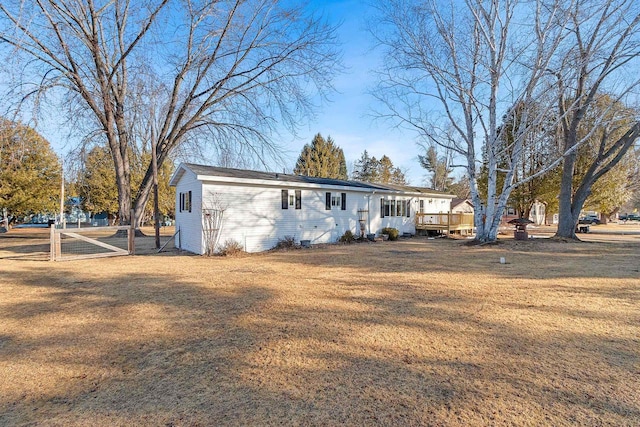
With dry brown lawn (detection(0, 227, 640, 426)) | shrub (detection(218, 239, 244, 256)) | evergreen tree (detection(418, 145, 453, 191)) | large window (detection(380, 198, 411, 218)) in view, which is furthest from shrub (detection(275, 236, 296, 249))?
evergreen tree (detection(418, 145, 453, 191))

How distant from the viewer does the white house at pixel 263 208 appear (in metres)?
11.9

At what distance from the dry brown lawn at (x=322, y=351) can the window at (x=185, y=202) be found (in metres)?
6.17

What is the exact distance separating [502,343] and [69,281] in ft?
27.8

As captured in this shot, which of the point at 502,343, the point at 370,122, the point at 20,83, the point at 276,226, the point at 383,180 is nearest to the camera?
the point at 502,343

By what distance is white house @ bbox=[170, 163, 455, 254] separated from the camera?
39.0 feet

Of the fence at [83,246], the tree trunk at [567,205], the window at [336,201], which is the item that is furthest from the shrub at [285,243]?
the tree trunk at [567,205]

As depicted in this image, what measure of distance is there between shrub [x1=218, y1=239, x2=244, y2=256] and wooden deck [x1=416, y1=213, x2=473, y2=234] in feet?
40.1

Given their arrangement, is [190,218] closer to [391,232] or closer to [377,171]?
[391,232]

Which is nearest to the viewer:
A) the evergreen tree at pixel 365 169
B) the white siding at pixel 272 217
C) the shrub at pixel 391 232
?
the white siding at pixel 272 217

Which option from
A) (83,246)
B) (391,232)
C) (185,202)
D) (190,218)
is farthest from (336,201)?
(83,246)

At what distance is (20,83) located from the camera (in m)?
12.5

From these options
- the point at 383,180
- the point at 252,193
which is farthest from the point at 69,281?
the point at 383,180

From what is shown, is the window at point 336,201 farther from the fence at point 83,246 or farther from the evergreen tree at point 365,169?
the evergreen tree at point 365,169

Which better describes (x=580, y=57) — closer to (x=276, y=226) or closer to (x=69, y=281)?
(x=276, y=226)
